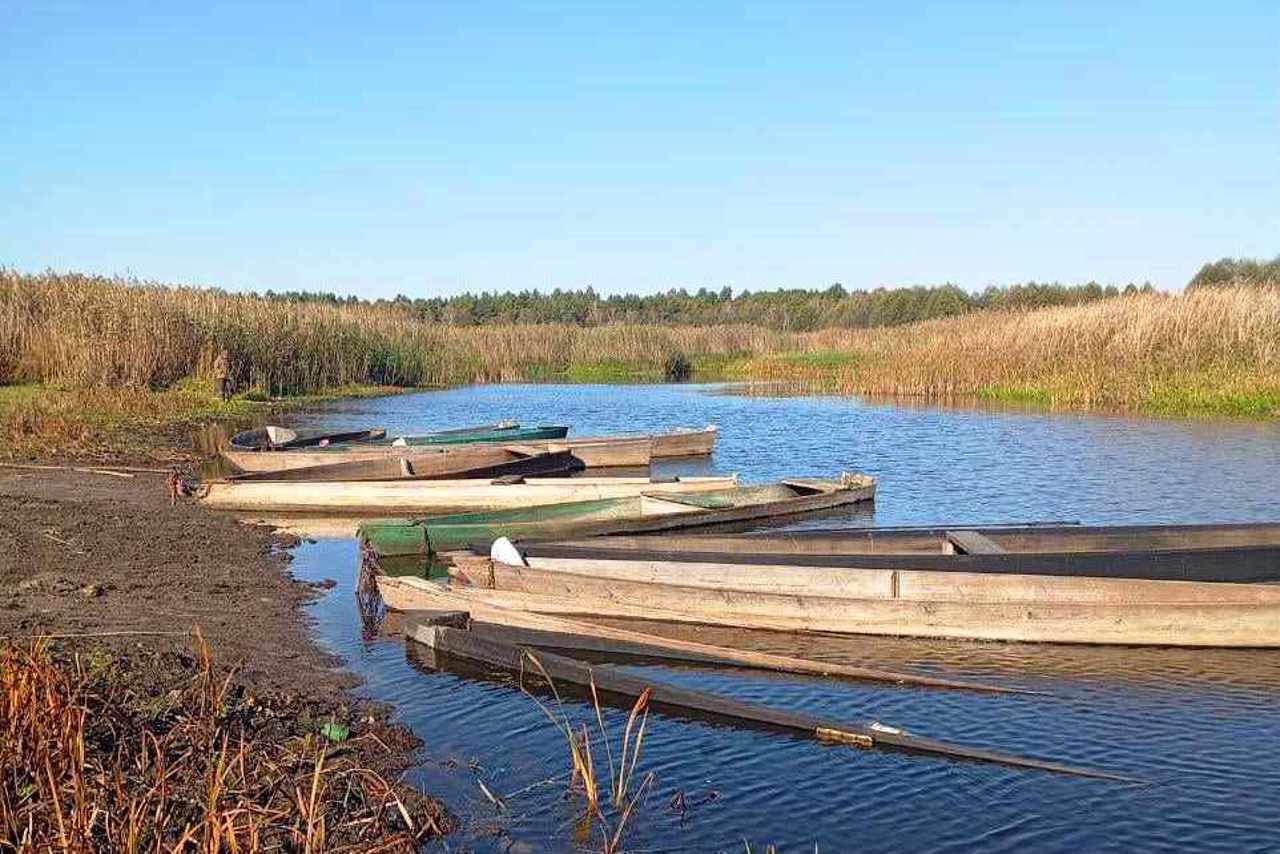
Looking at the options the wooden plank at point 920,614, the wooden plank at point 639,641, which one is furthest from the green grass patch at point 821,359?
the wooden plank at point 639,641

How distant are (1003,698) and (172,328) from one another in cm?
2341

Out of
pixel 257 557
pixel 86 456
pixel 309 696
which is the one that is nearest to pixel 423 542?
pixel 257 557

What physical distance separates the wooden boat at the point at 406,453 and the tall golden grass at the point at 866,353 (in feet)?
28.4

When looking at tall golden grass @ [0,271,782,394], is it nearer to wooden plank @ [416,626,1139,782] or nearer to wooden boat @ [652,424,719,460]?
wooden boat @ [652,424,719,460]

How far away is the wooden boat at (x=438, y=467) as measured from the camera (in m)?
16.8

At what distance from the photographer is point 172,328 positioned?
88.4ft

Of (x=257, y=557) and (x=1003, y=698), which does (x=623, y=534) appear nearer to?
(x=257, y=557)

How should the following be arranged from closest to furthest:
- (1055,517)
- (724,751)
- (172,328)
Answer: (724,751) < (1055,517) < (172,328)

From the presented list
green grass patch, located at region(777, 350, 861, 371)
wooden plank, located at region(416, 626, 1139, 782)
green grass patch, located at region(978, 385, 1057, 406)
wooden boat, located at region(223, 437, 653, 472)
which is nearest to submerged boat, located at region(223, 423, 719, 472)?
wooden boat, located at region(223, 437, 653, 472)

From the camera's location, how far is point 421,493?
15.5m

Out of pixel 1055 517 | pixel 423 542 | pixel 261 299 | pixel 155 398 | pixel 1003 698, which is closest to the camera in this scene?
pixel 1003 698

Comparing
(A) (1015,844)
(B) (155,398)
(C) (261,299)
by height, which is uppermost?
(C) (261,299)

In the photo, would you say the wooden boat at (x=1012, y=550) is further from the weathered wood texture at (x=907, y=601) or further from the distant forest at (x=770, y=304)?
the distant forest at (x=770, y=304)

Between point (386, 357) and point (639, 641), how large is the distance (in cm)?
3405
